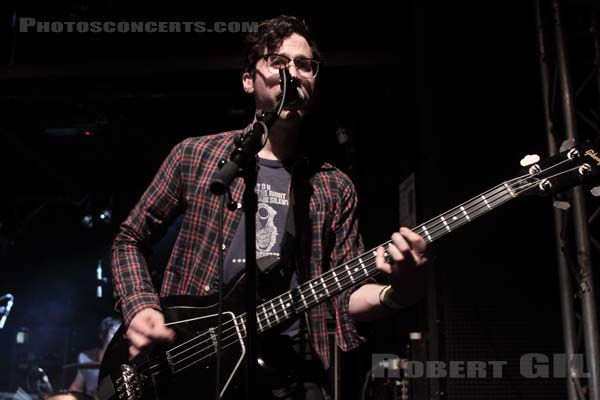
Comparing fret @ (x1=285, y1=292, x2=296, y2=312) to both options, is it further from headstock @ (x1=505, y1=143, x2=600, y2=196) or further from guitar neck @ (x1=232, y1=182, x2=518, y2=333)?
headstock @ (x1=505, y1=143, x2=600, y2=196)

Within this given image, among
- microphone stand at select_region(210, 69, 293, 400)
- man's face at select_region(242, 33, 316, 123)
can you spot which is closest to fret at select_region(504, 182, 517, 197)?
man's face at select_region(242, 33, 316, 123)

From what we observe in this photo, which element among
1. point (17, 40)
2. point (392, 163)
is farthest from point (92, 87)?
point (392, 163)

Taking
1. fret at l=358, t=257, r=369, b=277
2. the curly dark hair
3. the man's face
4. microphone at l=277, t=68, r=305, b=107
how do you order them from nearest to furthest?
1. microphone at l=277, t=68, r=305, b=107
2. fret at l=358, t=257, r=369, b=277
3. the man's face
4. the curly dark hair

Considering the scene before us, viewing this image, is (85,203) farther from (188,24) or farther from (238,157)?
(238,157)

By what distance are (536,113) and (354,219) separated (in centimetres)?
274

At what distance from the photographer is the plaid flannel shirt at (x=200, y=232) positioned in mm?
2273

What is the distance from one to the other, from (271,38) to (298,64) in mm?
206

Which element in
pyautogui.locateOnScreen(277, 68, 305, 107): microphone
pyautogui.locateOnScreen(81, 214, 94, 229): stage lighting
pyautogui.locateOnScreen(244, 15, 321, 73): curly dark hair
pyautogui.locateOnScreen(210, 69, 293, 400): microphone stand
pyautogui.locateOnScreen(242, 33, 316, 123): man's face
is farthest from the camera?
pyautogui.locateOnScreen(81, 214, 94, 229): stage lighting

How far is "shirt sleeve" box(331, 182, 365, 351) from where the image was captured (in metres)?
2.31

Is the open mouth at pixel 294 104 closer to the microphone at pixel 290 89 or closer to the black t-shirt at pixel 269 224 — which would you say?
the microphone at pixel 290 89

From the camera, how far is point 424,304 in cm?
495

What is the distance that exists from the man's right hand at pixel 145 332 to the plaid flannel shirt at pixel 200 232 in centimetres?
19

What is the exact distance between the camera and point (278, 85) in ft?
7.86

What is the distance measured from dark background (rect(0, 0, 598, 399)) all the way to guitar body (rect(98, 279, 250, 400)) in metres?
2.68
